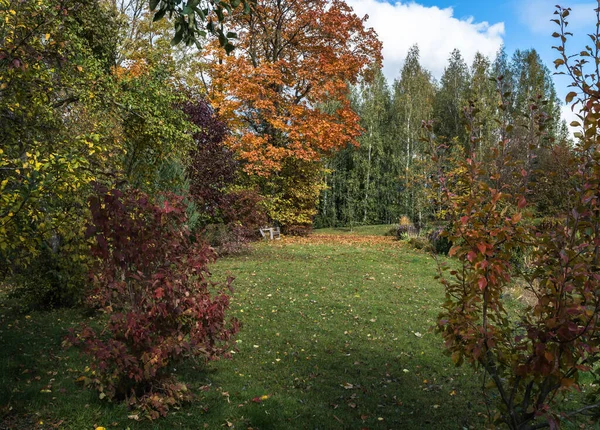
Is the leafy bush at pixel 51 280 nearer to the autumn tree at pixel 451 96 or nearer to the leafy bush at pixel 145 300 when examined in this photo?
the leafy bush at pixel 145 300

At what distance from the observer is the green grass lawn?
379 centimetres

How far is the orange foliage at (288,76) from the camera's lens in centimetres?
1838

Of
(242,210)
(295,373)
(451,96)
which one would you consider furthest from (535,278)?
(451,96)

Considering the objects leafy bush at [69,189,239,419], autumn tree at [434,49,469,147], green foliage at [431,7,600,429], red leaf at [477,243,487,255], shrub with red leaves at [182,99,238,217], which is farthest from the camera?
autumn tree at [434,49,469,147]

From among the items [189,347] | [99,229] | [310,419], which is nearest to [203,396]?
[189,347]

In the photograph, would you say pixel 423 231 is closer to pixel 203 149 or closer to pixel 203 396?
pixel 203 149

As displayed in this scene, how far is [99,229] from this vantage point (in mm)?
3367

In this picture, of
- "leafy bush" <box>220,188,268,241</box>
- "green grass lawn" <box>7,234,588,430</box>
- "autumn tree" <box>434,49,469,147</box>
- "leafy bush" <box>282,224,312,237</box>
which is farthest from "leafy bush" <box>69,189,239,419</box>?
"autumn tree" <box>434,49,469,147</box>

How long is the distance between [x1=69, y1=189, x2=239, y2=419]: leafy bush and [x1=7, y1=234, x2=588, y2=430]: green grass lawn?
267mm

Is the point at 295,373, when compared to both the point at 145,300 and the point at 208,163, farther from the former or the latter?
the point at 208,163

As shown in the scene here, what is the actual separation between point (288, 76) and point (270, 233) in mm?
7200

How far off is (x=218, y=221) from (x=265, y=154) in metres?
4.71

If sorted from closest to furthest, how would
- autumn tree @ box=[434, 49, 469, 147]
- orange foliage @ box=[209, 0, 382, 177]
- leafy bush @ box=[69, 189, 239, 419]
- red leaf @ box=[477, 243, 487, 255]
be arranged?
A: red leaf @ box=[477, 243, 487, 255]
leafy bush @ box=[69, 189, 239, 419]
orange foliage @ box=[209, 0, 382, 177]
autumn tree @ box=[434, 49, 469, 147]

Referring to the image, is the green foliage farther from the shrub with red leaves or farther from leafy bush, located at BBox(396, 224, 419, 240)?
leafy bush, located at BBox(396, 224, 419, 240)
